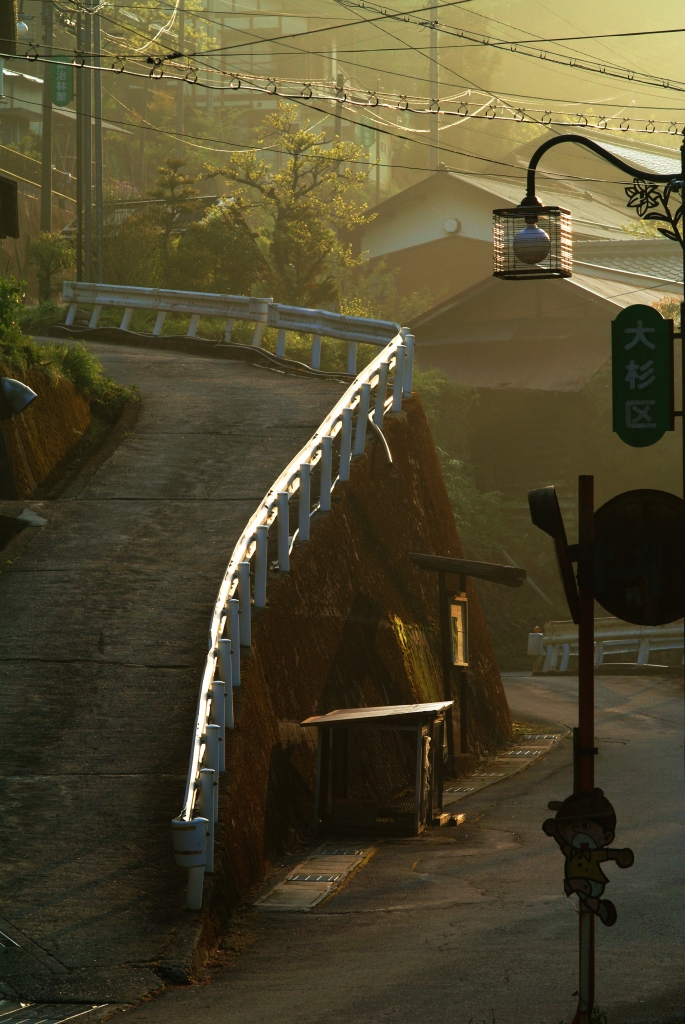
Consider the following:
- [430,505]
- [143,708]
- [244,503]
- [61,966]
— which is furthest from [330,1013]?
[430,505]

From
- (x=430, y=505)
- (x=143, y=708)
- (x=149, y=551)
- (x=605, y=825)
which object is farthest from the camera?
(x=430, y=505)

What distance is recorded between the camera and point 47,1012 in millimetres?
6707

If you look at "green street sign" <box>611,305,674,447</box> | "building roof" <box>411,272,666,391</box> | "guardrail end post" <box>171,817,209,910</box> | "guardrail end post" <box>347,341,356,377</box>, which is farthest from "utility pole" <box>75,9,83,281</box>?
"guardrail end post" <box>171,817,209,910</box>

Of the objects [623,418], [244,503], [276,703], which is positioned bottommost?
[276,703]

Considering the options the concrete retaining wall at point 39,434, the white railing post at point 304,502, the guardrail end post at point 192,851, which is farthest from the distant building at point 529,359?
the guardrail end post at point 192,851

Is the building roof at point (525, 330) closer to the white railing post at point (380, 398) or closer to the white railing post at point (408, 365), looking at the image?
the white railing post at point (408, 365)

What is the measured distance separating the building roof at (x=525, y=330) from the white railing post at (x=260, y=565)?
23.3 meters

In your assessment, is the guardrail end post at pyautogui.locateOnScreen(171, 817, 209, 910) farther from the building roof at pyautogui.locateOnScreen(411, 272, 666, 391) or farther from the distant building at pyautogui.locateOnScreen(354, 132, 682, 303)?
the distant building at pyautogui.locateOnScreen(354, 132, 682, 303)

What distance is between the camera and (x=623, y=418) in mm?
10883

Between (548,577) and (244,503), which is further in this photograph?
(548,577)

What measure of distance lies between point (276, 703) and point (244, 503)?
340 cm

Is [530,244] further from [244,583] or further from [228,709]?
[228,709]

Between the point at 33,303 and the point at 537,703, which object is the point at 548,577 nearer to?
the point at 537,703

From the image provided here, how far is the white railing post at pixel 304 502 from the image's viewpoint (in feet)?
41.5
